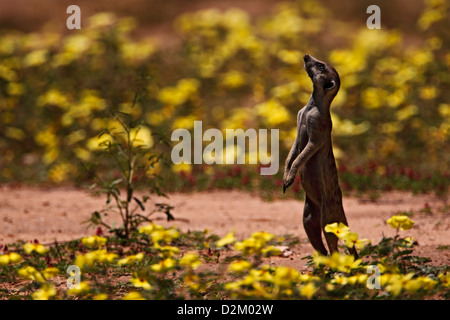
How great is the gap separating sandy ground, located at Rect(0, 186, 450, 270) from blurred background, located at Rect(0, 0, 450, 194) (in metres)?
0.40

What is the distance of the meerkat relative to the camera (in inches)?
178

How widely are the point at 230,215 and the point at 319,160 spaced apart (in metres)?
2.87

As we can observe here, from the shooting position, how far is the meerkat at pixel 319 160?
14.8 ft

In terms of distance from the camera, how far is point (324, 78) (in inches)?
181

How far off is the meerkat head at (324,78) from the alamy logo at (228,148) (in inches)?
170

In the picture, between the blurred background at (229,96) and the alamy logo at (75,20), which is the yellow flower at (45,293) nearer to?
the blurred background at (229,96)

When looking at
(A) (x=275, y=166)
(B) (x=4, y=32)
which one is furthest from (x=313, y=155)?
(B) (x=4, y=32)

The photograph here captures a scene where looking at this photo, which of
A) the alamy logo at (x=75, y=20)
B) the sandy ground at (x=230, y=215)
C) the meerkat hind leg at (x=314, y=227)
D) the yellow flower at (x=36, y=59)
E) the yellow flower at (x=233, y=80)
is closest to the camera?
the meerkat hind leg at (x=314, y=227)

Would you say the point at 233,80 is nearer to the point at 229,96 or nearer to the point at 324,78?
the point at 229,96

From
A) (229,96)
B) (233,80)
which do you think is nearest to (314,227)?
(233,80)

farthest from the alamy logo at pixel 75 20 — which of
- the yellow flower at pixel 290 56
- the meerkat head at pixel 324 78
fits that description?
the meerkat head at pixel 324 78

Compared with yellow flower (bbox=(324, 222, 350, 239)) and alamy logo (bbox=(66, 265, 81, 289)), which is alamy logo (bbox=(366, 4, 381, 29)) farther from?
alamy logo (bbox=(66, 265, 81, 289))

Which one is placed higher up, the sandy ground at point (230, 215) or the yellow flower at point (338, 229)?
the yellow flower at point (338, 229)

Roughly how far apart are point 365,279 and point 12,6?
52.5 ft
